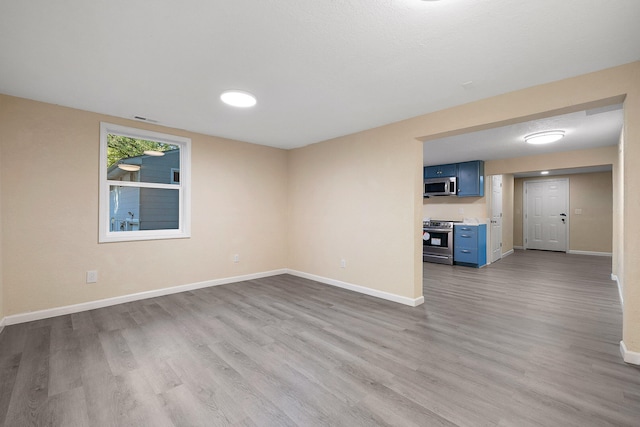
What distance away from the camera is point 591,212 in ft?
25.3

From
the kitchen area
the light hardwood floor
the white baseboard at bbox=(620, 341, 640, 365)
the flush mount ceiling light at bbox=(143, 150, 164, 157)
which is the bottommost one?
the light hardwood floor

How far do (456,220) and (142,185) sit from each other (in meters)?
6.47

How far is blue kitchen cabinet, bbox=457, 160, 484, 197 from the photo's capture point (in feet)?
20.1

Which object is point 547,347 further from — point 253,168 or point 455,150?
point 253,168

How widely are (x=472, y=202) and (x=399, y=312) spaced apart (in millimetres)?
4361

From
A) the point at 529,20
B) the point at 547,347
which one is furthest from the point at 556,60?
the point at 547,347

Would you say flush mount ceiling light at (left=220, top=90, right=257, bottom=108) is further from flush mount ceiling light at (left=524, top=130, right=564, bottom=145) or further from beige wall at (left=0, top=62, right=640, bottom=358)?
flush mount ceiling light at (left=524, top=130, right=564, bottom=145)

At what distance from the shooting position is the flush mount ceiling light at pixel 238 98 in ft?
9.21

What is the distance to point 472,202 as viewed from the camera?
6.53 m

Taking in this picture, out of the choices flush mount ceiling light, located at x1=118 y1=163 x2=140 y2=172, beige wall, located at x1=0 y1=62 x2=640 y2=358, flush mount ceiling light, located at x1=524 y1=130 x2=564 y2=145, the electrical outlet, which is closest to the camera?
beige wall, located at x1=0 y1=62 x2=640 y2=358

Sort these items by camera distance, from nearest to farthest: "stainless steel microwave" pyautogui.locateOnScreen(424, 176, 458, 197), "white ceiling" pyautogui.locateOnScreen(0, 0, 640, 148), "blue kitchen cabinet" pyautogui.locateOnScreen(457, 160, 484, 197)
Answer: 1. "white ceiling" pyautogui.locateOnScreen(0, 0, 640, 148)
2. "blue kitchen cabinet" pyautogui.locateOnScreen(457, 160, 484, 197)
3. "stainless steel microwave" pyautogui.locateOnScreen(424, 176, 458, 197)

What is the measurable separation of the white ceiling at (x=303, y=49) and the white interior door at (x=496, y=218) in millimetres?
4598

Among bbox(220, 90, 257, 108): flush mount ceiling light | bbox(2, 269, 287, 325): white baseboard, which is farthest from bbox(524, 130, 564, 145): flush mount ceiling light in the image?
bbox(2, 269, 287, 325): white baseboard

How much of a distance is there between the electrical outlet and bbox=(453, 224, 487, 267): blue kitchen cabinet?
6320 millimetres
